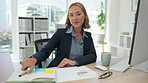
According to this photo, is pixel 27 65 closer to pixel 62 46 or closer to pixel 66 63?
pixel 66 63

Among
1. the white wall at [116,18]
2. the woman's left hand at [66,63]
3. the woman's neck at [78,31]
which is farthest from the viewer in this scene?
the white wall at [116,18]

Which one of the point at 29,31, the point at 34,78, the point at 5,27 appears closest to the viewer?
the point at 34,78

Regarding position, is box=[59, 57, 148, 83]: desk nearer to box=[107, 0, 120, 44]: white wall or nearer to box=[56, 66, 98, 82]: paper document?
box=[56, 66, 98, 82]: paper document

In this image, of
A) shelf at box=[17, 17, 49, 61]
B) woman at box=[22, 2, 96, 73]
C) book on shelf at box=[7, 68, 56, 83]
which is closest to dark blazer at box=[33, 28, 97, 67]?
woman at box=[22, 2, 96, 73]

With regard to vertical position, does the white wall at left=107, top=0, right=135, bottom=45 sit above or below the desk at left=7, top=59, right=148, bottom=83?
above

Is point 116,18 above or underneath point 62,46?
above

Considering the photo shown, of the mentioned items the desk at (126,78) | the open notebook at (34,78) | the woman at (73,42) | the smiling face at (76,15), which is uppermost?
the smiling face at (76,15)

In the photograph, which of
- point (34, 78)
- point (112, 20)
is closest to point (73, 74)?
point (34, 78)

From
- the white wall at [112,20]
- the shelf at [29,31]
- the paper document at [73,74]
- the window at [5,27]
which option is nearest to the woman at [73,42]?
the paper document at [73,74]

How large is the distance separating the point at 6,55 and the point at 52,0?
8.05 ft

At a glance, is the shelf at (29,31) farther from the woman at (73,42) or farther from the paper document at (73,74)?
the paper document at (73,74)

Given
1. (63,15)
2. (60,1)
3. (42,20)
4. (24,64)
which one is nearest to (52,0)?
(60,1)

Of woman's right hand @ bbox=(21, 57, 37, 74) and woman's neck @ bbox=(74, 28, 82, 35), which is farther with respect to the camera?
woman's neck @ bbox=(74, 28, 82, 35)

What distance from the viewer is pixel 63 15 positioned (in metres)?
3.93
